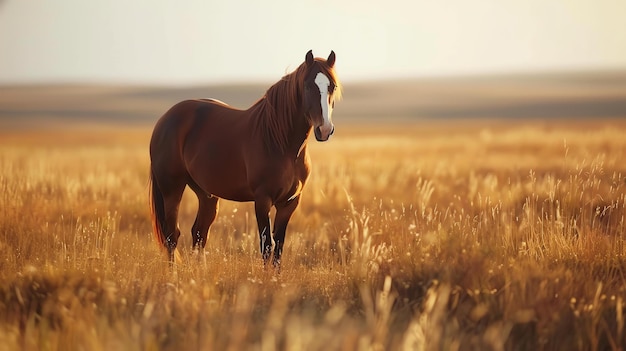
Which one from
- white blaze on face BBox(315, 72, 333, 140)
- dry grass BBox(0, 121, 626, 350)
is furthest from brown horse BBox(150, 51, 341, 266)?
dry grass BBox(0, 121, 626, 350)

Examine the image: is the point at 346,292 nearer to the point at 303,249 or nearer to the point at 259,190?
the point at 259,190

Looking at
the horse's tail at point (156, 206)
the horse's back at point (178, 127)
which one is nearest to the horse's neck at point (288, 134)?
the horse's back at point (178, 127)

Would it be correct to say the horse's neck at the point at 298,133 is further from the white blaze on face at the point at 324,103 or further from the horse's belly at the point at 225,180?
the horse's belly at the point at 225,180

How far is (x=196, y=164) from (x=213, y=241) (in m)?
1.54

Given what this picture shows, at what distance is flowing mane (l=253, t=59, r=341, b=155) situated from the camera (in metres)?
5.78

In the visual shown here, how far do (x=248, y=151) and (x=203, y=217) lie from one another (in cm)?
135

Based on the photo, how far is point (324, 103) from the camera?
211 inches

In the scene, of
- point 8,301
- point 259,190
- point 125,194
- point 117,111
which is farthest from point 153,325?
point 117,111

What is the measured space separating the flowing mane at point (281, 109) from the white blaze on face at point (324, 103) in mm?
191

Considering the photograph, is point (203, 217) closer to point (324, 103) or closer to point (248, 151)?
point (248, 151)

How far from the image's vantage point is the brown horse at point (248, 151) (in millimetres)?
5586

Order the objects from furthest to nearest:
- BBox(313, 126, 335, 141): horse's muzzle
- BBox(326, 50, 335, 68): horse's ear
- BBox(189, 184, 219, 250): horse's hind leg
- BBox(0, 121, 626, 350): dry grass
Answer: BBox(189, 184, 219, 250): horse's hind leg < BBox(326, 50, 335, 68): horse's ear < BBox(313, 126, 335, 141): horse's muzzle < BBox(0, 121, 626, 350): dry grass

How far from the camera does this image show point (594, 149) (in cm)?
1808

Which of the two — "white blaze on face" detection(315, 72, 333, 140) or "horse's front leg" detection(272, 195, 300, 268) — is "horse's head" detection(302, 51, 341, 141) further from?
"horse's front leg" detection(272, 195, 300, 268)
